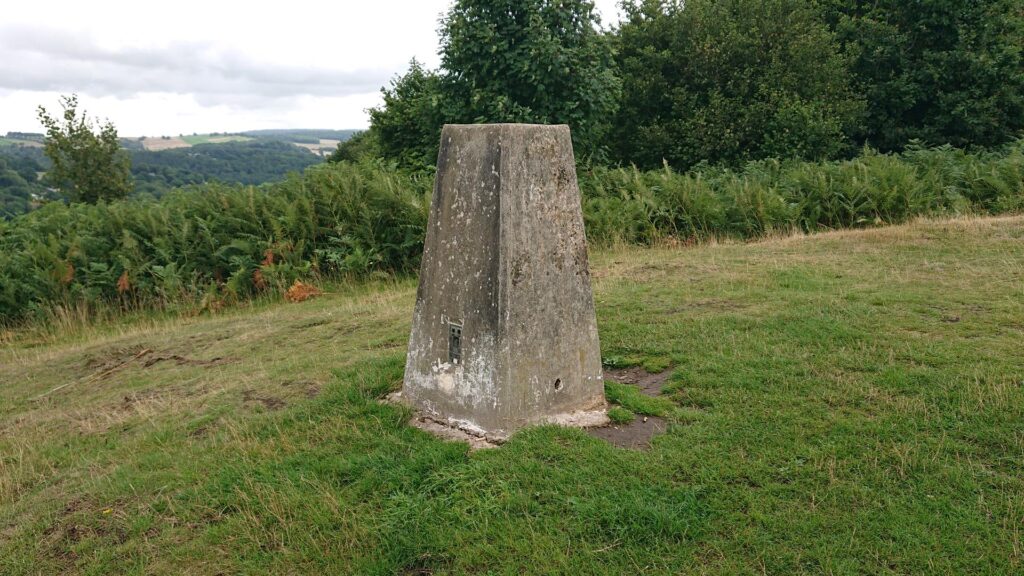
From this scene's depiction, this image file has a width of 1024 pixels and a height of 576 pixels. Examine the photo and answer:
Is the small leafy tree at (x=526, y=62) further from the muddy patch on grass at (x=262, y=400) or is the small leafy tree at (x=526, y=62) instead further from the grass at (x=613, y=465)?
the muddy patch on grass at (x=262, y=400)

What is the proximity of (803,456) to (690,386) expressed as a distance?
1292 millimetres

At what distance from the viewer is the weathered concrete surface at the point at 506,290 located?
16.5 ft

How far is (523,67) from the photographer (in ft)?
50.3

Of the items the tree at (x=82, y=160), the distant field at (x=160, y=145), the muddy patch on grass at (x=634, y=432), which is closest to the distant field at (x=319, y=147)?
the distant field at (x=160, y=145)

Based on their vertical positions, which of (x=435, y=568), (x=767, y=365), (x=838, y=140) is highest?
(x=838, y=140)

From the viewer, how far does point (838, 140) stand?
21.2m

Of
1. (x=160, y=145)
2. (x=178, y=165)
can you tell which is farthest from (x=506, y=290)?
(x=160, y=145)

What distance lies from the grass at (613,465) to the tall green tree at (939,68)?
15.7 meters

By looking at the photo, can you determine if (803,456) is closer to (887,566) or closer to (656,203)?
(887,566)

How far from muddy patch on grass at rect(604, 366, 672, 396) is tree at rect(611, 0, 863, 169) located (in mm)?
15277

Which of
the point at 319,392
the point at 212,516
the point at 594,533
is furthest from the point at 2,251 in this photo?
the point at 594,533

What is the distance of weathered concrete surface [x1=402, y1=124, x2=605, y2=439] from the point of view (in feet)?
16.5

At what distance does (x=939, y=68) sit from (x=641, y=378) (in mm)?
19724

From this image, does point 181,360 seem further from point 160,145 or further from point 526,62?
point 160,145
